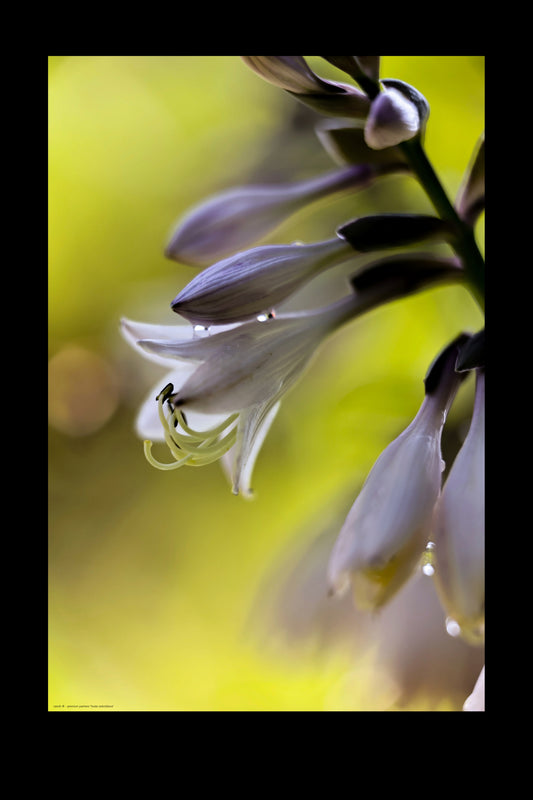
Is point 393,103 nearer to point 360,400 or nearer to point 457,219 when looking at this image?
point 457,219

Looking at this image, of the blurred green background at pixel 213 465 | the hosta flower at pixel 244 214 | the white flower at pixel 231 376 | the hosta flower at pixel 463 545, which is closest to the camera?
the hosta flower at pixel 463 545

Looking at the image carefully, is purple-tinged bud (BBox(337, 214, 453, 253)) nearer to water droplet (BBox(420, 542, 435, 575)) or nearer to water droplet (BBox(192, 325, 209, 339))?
water droplet (BBox(192, 325, 209, 339))

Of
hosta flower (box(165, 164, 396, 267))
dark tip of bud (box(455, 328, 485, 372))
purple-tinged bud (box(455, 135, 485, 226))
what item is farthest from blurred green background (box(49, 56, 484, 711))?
dark tip of bud (box(455, 328, 485, 372))

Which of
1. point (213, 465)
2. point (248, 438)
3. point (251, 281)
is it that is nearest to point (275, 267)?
point (251, 281)

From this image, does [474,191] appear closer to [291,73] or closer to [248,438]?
[291,73]

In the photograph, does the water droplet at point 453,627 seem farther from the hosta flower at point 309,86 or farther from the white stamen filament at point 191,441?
the hosta flower at point 309,86

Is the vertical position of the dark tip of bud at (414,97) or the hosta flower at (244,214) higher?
the hosta flower at (244,214)

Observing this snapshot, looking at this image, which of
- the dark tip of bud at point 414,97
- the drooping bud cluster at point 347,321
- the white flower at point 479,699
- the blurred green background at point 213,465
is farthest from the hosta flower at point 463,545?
the blurred green background at point 213,465
